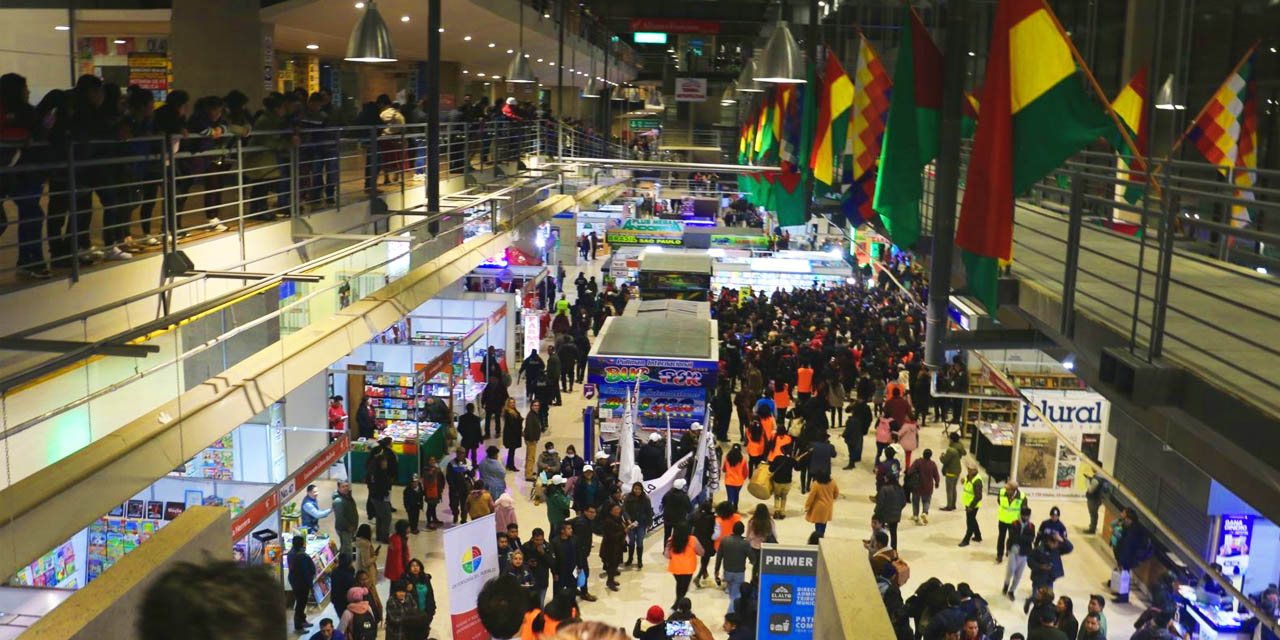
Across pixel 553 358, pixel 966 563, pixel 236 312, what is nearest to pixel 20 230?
pixel 236 312

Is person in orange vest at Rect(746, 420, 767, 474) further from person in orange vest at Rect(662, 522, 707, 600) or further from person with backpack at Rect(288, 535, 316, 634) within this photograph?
person with backpack at Rect(288, 535, 316, 634)

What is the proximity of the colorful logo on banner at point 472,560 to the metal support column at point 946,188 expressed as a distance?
4.65 meters

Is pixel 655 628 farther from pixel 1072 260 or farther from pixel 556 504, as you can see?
pixel 1072 260

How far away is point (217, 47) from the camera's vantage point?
14375 millimetres

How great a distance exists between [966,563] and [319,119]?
9.02 m

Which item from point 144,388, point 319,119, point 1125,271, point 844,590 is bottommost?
point 844,590

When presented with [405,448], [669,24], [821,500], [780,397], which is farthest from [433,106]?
[669,24]

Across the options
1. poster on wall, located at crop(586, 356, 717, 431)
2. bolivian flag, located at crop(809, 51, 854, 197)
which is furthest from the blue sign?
poster on wall, located at crop(586, 356, 717, 431)

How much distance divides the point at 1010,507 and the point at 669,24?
37.1m

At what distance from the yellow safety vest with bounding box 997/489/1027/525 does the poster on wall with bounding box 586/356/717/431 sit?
4.37 meters

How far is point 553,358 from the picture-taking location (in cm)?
2106

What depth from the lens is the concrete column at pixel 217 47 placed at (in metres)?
13.9

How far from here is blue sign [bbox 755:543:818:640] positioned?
10.2 meters

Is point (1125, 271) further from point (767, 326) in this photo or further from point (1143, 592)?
point (767, 326)
